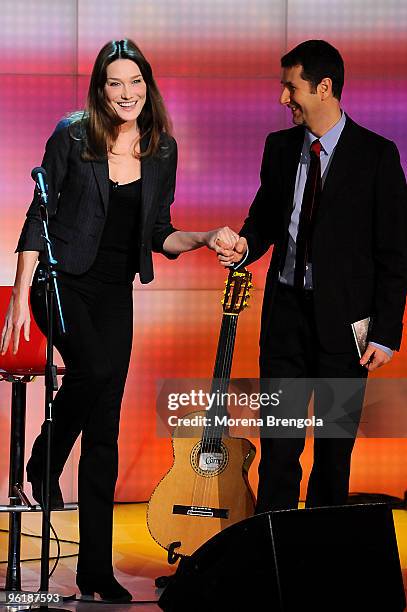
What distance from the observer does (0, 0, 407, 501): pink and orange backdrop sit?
5277 millimetres

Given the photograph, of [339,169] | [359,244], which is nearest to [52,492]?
[359,244]

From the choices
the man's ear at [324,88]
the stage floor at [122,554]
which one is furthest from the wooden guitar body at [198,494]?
the man's ear at [324,88]

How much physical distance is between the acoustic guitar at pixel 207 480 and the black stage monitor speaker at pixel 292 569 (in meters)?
1.34

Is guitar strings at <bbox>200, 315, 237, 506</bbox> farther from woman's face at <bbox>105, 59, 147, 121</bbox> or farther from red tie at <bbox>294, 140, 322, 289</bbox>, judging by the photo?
woman's face at <bbox>105, 59, 147, 121</bbox>

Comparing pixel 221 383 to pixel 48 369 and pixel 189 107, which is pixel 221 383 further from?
pixel 189 107

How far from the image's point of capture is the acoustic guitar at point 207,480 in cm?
419

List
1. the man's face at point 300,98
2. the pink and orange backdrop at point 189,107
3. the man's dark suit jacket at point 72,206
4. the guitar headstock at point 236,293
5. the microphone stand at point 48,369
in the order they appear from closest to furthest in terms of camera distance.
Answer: the microphone stand at point 48,369, the man's dark suit jacket at point 72,206, the man's face at point 300,98, the guitar headstock at point 236,293, the pink and orange backdrop at point 189,107

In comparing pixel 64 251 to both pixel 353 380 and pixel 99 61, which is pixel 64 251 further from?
pixel 353 380

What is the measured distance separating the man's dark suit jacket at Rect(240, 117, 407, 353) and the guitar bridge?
2.51 ft

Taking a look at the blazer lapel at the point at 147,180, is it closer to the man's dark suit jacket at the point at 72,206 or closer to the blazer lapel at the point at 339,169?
the man's dark suit jacket at the point at 72,206

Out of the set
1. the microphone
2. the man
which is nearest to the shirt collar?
the man

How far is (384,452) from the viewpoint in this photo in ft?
18.2

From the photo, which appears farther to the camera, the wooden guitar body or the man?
the wooden guitar body

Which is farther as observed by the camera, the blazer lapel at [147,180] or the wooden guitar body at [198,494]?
the wooden guitar body at [198,494]
